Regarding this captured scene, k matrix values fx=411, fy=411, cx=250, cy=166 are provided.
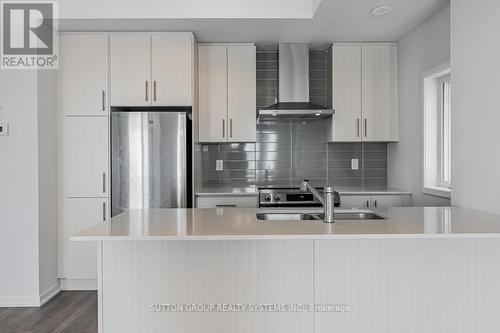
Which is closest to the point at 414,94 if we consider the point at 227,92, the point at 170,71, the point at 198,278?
the point at 227,92

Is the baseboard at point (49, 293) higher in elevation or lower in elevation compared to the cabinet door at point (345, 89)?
lower

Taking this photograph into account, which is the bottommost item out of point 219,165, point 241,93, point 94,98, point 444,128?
point 219,165

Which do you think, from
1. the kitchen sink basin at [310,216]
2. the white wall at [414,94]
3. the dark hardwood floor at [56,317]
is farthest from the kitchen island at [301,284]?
the white wall at [414,94]

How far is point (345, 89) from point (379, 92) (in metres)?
0.36

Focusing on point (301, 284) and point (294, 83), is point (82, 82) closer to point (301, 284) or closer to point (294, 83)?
point (294, 83)

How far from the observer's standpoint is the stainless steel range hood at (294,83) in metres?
4.19

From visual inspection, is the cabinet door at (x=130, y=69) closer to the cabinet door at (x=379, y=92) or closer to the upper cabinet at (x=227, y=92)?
the upper cabinet at (x=227, y=92)

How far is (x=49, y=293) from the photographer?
11.8 ft

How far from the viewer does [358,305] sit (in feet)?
6.64

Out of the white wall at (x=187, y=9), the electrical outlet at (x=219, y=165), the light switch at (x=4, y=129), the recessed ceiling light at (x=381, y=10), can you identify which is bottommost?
the electrical outlet at (x=219, y=165)

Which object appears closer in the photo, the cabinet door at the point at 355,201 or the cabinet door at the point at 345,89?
the cabinet door at the point at 355,201

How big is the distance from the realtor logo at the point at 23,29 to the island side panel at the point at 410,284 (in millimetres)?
2974

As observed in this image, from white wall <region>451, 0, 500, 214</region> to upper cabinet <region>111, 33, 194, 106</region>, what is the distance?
2229 mm

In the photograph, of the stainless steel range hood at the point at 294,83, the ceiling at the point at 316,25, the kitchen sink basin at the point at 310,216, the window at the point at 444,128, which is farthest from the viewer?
the stainless steel range hood at the point at 294,83
